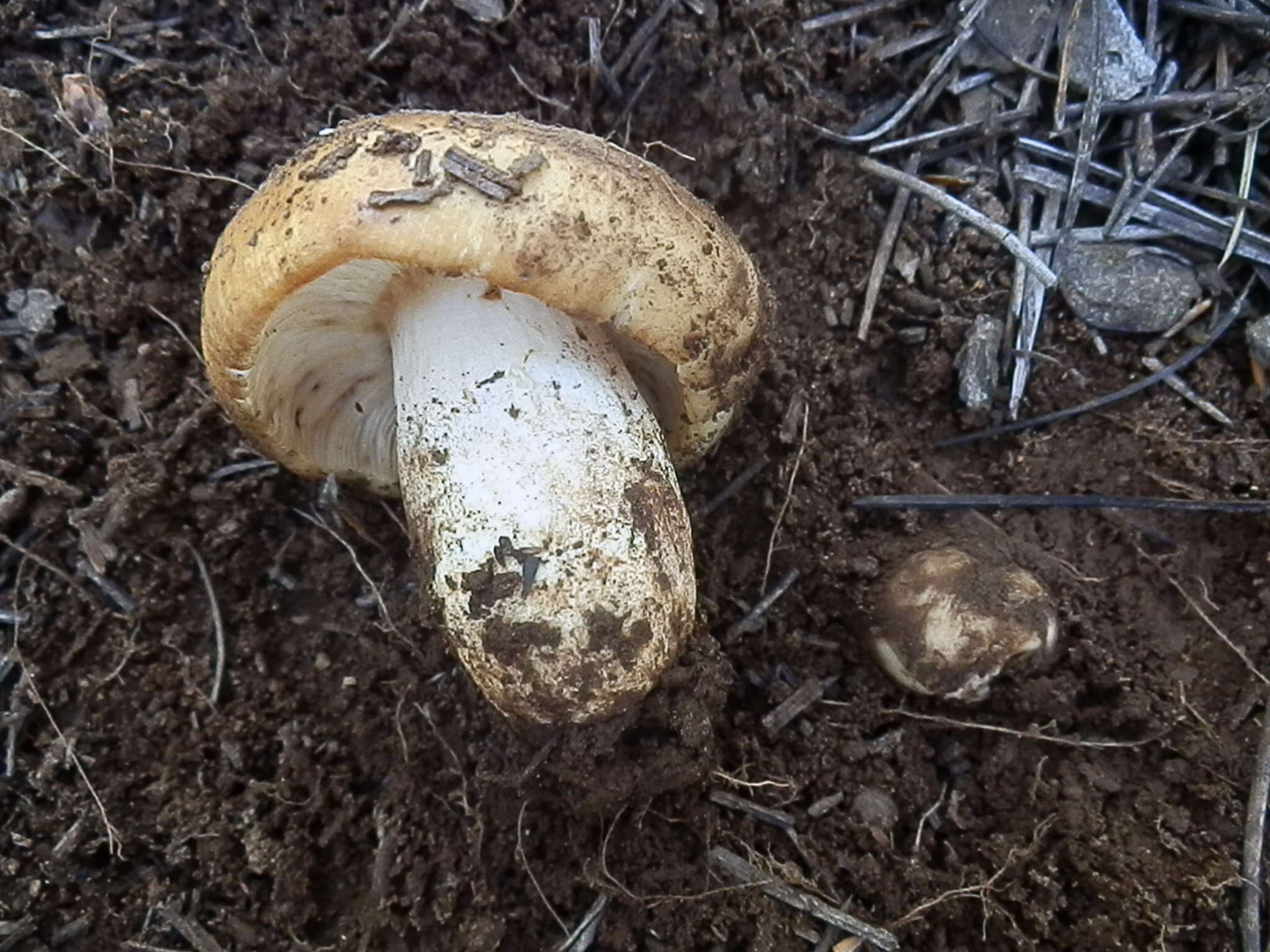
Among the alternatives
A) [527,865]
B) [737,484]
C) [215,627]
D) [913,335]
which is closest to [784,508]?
[737,484]

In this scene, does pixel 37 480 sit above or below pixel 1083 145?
below

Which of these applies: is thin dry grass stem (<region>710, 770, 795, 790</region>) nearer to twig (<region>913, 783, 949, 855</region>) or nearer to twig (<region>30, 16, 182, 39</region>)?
twig (<region>913, 783, 949, 855</region>)

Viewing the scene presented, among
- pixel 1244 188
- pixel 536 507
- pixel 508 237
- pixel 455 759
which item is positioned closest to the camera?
pixel 508 237

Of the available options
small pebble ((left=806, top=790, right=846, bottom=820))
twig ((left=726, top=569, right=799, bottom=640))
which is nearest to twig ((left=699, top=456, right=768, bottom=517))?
twig ((left=726, top=569, right=799, bottom=640))

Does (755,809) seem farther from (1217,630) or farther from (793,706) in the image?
(1217,630)

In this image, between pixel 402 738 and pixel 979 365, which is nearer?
pixel 402 738

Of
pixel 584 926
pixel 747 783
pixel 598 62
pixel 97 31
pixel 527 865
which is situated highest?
pixel 97 31

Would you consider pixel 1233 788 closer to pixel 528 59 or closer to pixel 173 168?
pixel 528 59
